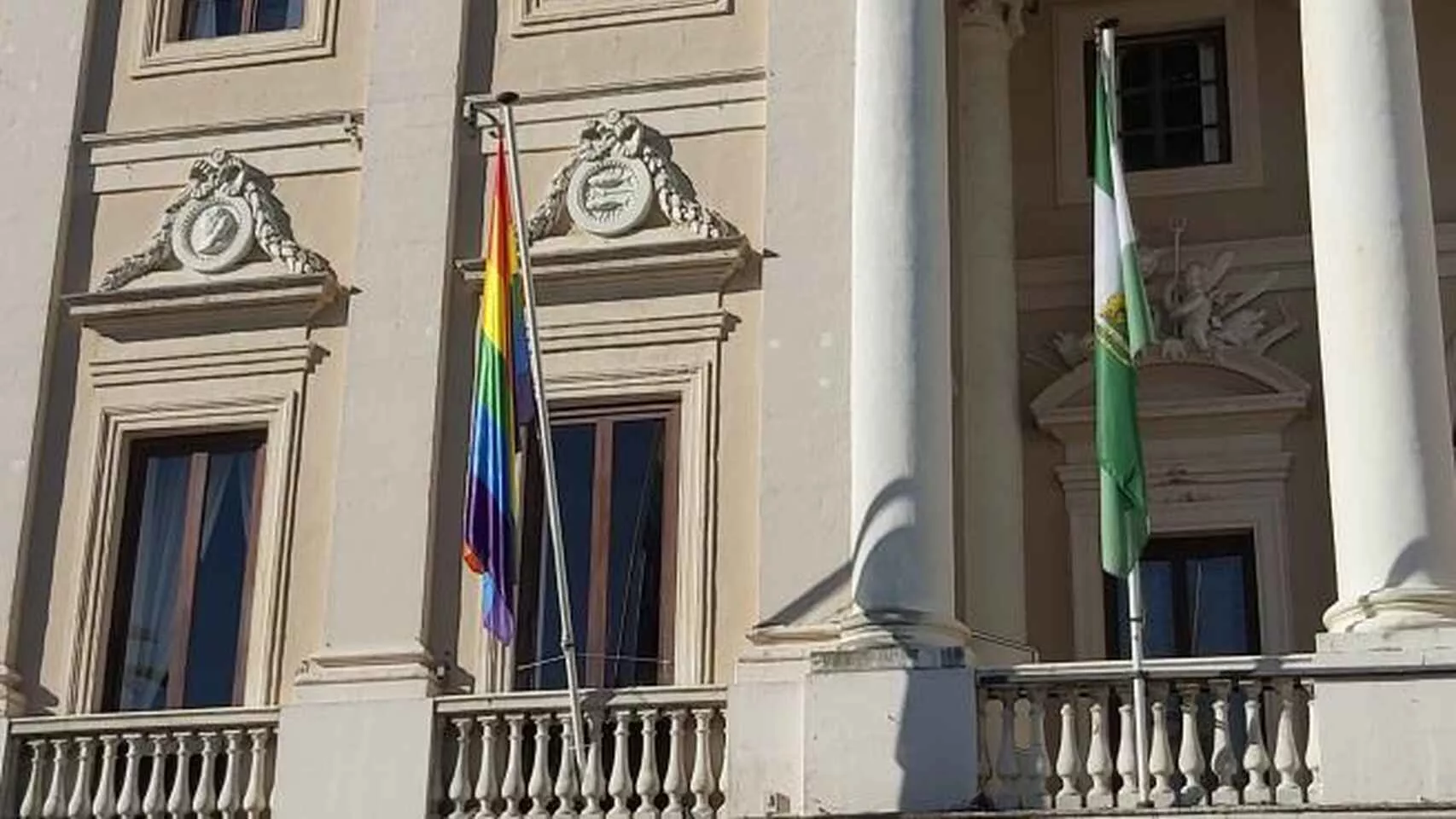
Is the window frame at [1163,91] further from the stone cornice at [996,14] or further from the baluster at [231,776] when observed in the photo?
the baluster at [231,776]

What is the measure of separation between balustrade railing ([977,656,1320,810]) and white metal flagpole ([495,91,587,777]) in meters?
2.23

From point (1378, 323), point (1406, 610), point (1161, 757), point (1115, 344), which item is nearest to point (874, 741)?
point (1161, 757)

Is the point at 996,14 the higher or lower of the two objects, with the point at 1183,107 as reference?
higher

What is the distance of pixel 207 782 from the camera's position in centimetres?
1571

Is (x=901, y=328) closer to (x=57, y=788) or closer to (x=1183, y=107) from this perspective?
(x=1183, y=107)

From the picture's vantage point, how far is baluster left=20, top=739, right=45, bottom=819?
1602cm

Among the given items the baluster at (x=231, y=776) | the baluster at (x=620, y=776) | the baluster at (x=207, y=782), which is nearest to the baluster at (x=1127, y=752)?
the baluster at (x=620, y=776)

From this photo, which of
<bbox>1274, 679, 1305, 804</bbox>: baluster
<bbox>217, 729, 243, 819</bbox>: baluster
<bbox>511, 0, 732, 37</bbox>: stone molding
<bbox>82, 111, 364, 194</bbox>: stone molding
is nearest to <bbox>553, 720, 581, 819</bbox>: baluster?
<bbox>217, 729, 243, 819</bbox>: baluster

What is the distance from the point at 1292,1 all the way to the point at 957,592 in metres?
5.02

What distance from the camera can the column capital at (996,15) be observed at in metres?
17.9

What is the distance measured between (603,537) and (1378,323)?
4792 millimetres

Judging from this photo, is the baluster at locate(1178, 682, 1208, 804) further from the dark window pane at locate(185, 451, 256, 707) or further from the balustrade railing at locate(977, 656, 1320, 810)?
the dark window pane at locate(185, 451, 256, 707)

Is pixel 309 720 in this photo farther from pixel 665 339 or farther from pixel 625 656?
pixel 665 339

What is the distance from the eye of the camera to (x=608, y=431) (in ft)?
53.5
